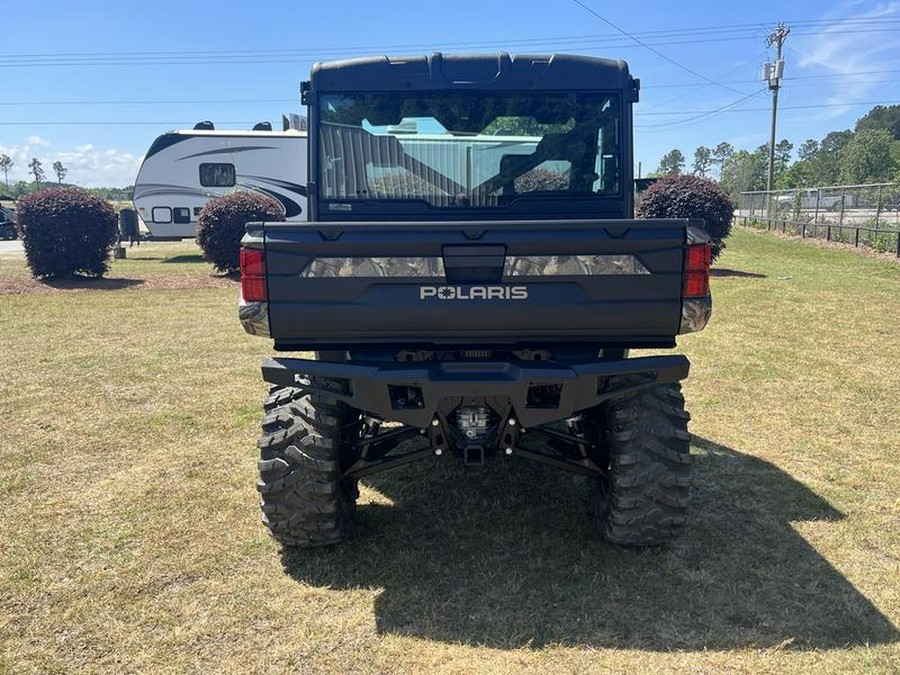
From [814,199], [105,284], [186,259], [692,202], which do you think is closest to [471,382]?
[692,202]

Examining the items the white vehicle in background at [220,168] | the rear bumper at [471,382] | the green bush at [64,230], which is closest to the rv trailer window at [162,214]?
the white vehicle in background at [220,168]

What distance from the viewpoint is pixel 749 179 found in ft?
218

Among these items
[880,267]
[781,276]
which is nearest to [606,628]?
[781,276]

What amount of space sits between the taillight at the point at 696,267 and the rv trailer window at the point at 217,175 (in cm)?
1972

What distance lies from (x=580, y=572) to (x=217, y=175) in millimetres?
19955

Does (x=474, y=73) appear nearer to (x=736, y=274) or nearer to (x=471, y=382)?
(x=471, y=382)

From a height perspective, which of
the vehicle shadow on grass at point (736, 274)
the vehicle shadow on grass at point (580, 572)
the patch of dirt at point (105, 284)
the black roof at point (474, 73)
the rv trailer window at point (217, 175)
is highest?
the rv trailer window at point (217, 175)

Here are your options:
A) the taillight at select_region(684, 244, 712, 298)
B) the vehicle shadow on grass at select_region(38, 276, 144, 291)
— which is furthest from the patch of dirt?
the taillight at select_region(684, 244, 712, 298)

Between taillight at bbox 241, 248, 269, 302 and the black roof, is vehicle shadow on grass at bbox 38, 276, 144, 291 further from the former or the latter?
taillight at bbox 241, 248, 269, 302

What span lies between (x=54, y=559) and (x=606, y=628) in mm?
2713

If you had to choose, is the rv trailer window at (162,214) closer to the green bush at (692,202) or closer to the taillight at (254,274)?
the green bush at (692,202)

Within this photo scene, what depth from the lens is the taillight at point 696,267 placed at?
9.71 feet

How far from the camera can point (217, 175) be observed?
20.8 meters

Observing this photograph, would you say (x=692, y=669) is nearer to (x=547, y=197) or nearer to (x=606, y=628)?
(x=606, y=628)
